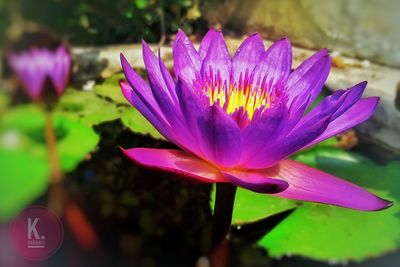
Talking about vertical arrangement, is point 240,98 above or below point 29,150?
above

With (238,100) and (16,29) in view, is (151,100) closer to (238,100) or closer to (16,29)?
(238,100)

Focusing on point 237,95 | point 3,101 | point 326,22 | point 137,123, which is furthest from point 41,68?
point 326,22

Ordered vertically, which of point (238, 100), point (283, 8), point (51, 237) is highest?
point (283, 8)

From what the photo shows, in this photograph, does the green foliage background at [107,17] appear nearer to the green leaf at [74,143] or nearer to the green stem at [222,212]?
the green leaf at [74,143]

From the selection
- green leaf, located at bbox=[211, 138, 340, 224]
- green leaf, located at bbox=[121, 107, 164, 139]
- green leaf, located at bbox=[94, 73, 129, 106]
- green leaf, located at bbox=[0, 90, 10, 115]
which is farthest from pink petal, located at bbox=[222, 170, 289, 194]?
green leaf, located at bbox=[0, 90, 10, 115]

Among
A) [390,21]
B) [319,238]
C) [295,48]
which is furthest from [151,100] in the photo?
[390,21]

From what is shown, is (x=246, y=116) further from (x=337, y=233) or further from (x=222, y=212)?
(x=337, y=233)

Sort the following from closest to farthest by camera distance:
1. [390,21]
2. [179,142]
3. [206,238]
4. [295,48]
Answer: [179,142] → [206,238] → [295,48] → [390,21]
